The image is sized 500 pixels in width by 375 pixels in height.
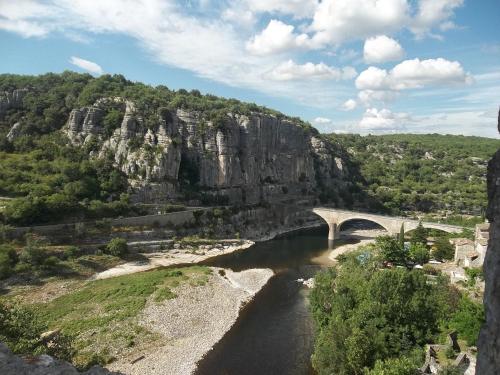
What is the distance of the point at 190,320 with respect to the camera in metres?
31.9

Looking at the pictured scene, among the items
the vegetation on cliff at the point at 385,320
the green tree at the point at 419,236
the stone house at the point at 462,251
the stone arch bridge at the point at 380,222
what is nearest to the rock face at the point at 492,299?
the vegetation on cliff at the point at 385,320

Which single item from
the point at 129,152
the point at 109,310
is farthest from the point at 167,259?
the point at 129,152

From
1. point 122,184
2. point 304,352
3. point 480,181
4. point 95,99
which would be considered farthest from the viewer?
point 480,181

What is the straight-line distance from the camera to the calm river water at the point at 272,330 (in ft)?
82.5

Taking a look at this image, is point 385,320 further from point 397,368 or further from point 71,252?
point 71,252

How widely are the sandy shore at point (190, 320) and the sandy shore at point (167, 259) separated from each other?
7988mm

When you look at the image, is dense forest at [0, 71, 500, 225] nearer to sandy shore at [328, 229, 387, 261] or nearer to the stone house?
sandy shore at [328, 229, 387, 261]

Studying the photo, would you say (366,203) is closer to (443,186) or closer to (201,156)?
(443,186)

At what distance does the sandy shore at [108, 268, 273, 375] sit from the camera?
25062mm

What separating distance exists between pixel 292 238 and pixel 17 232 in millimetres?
42464

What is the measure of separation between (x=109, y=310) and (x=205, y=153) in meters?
48.6

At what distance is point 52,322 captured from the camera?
3023 centimetres

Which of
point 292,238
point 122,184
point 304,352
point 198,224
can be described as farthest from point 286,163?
point 304,352

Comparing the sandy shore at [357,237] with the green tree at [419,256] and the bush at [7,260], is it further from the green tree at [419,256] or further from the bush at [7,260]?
the bush at [7,260]
